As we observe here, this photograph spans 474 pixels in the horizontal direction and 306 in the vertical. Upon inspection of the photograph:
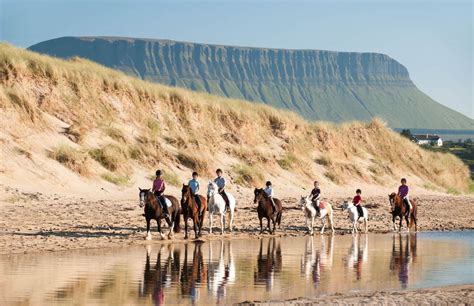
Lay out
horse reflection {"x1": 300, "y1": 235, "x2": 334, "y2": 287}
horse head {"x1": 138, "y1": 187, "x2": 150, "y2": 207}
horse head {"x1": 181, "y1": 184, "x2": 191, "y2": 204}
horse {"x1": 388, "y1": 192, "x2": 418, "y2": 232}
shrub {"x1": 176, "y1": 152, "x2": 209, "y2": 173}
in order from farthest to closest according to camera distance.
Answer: shrub {"x1": 176, "y1": 152, "x2": 209, "y2": 173} → horse {"x1": 388, "y1": 192, "x2": 418, "y2": 232} → horse head {"x1": 181, "y1": 184, "x2": 191, "y2": 204} → horse head {"x1": 138, "y1": 187, "x2": 150, "y2": 207} → horse reflection {"x1": 300, "y1": 235, "x2": 334, "y2": 287}

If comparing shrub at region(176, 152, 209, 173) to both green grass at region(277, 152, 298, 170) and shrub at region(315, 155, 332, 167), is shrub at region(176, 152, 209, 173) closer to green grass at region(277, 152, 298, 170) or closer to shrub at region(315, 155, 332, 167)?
green grass at region(277, 152, 298, 170)

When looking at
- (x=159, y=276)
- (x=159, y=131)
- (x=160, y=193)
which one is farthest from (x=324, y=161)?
(x=159, y=276)

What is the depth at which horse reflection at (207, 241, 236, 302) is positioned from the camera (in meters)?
15.9

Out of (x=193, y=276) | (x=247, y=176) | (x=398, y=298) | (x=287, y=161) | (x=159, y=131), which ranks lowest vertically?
(x=398, y=298)

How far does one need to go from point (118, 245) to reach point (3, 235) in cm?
311

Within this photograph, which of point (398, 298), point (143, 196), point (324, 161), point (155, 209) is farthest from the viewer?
point (324, 161)

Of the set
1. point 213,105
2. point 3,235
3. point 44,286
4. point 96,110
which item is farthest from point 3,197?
point 213,105

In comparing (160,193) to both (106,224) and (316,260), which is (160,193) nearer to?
(106,224)

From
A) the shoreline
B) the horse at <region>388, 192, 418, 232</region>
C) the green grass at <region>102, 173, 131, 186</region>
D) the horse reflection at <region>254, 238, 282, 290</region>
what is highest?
the green grass at <region>102, 173, 131, 186</region>

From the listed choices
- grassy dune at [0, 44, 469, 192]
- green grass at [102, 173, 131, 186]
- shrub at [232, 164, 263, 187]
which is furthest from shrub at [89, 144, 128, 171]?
shrub at [232, 164, 263, 187]

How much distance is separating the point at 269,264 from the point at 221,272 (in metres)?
1.99

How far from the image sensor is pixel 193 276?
17641 millimetres

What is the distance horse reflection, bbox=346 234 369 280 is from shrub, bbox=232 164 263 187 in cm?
1291

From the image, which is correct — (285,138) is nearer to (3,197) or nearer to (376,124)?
(376,124)
